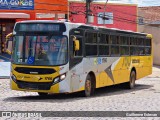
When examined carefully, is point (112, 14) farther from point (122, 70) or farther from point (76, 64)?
point (76, 64)

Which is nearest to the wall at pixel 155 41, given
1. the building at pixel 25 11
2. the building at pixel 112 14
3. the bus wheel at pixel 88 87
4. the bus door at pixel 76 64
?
the building at pixel 112 14

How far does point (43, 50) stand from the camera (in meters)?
14.6

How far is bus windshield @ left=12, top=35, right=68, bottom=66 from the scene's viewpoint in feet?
47.8

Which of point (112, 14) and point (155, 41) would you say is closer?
point (112, 14)

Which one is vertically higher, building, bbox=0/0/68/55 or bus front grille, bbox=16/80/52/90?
building, bbox=0/0/68/55

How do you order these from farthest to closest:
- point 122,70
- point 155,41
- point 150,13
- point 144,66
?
point 150,13 < point 155,41 < point 144,66 < point 122,70

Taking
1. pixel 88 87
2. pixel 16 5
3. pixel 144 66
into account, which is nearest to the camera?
pixel 88 87

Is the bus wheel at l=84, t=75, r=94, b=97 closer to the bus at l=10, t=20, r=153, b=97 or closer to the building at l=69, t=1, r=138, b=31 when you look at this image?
the bus at l=10, t=20, r=153, b=97

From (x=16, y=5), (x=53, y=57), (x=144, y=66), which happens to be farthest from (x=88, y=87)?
(x=16, y=5)

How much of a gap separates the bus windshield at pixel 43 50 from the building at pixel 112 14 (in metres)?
30.0

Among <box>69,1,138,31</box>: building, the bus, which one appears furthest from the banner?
the bus

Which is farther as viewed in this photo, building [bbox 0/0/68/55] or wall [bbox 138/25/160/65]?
wall [bbox 138/25/160/65]

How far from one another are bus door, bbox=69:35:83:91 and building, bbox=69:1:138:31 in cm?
2932

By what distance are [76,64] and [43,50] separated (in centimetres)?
139
